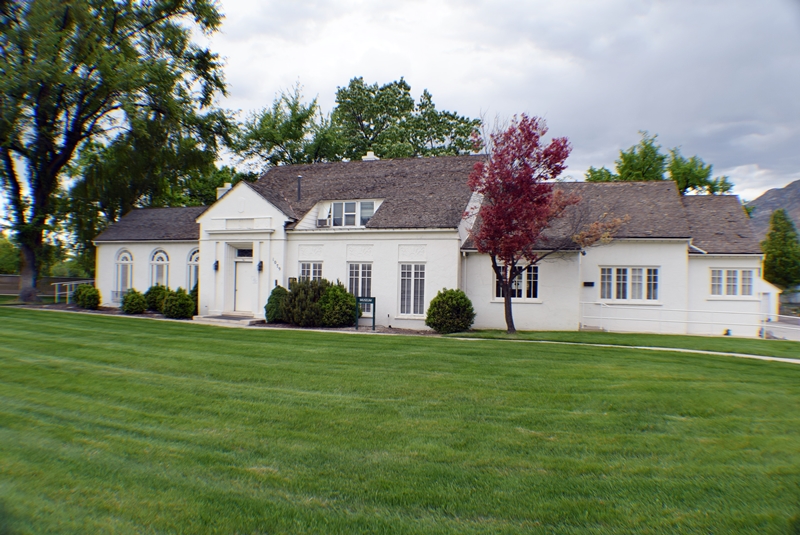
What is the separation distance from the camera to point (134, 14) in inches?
1146

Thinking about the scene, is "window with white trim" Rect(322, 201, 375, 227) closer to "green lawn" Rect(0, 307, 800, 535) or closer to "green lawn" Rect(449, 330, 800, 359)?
"green lawn" Rect(449, 330, 800, 359)

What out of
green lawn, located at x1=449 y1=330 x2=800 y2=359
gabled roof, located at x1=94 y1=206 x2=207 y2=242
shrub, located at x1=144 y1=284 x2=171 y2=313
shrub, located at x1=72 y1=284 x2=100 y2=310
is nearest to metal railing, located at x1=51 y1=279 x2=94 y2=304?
shrub, located at x1=72 y1=284 x2=100 y2=310

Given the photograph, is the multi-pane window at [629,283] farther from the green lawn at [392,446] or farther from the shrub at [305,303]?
the shrub at [305,303]

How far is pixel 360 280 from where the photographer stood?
21.0 m

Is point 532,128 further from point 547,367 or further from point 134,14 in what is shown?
point 134,14

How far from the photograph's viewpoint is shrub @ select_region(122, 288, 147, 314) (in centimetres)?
2342

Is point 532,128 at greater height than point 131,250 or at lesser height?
greater

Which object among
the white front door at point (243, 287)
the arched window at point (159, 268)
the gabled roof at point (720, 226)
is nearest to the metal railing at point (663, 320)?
the gabled roof at point (720, 226)

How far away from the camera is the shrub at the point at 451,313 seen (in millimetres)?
18328

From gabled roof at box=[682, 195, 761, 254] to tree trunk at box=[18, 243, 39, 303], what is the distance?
1287 inches

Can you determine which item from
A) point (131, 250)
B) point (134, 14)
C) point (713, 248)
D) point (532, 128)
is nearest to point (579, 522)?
point (532, 128)

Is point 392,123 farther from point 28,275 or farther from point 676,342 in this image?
point 676,342

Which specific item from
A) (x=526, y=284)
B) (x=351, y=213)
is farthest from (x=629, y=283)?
(x=351, y=213)

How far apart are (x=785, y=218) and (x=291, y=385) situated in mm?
43715
